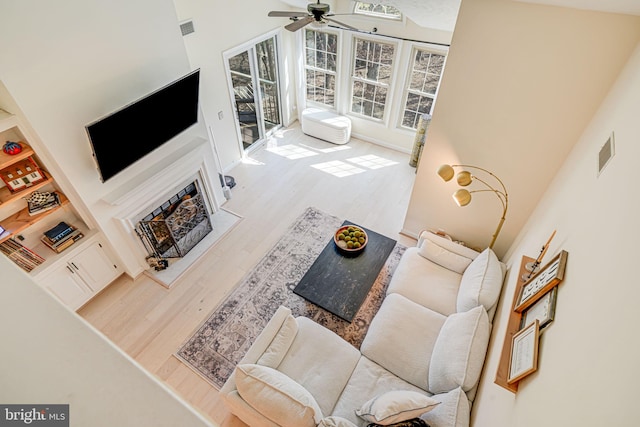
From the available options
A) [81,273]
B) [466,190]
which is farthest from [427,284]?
[81,273]

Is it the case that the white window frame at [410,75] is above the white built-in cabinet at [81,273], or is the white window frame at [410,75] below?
above

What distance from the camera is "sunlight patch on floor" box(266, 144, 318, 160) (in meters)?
6.19

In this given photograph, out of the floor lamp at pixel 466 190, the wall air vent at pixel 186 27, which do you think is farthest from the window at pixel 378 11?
the floor lamp at pixel 466 190

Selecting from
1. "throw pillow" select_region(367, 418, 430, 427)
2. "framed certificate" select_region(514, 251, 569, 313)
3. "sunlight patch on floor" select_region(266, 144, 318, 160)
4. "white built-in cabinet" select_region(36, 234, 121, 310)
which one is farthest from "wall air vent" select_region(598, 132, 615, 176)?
"sunlight patch on floor" select_region(266, 144, 318, 160)

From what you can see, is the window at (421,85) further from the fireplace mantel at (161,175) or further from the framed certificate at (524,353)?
the framed certificate at (524,353)

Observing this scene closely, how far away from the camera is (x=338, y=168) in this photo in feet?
19.5

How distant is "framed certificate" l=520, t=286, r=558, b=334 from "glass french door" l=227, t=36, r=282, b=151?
15.7 feet

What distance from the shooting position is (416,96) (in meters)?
5.72

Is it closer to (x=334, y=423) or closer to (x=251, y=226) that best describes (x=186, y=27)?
(x=251, y=226)

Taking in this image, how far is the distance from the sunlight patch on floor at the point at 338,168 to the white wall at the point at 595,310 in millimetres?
3675

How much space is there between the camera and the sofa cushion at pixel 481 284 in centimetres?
295

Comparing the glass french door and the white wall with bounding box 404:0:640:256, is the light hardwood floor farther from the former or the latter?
the white wall with bounding box 404:0:640:256

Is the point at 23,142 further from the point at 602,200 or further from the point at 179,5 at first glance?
the point at 602,200

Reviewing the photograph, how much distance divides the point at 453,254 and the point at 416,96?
322cm
